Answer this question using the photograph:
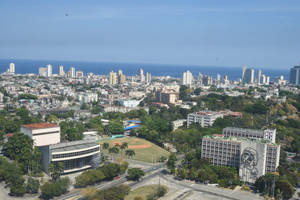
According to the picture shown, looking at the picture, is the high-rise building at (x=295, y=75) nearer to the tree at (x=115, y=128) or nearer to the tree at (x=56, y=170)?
the tree at (x=115, y=128)

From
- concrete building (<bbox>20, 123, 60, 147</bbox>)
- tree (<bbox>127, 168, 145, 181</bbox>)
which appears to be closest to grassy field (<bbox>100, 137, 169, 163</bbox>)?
tree (<bbox>127, 168, 145, 181</bbox>)

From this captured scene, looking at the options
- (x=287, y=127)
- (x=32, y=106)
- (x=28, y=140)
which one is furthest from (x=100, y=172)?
(x=32, y=106)

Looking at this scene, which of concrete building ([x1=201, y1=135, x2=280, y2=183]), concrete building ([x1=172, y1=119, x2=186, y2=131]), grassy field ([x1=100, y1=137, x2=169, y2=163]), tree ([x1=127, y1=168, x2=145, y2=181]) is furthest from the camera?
concrete building ([x1=172, y1=119, x2=186, y2=131])

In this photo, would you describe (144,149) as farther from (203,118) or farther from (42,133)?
(203,118)

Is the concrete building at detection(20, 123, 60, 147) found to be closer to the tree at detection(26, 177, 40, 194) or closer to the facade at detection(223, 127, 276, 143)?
the tree at detection(26, 177, 40, 194)

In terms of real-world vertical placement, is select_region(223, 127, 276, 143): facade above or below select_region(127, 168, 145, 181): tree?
above

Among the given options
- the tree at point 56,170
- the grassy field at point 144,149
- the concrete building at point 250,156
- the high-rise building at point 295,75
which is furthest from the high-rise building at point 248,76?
the tree at point 56,170

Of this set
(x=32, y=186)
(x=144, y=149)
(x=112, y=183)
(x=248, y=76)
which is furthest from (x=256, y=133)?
(x=248, y=76)
